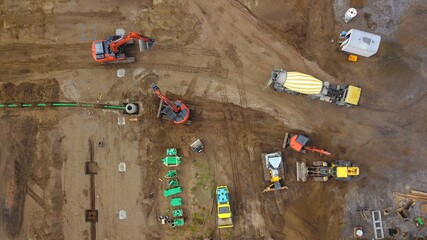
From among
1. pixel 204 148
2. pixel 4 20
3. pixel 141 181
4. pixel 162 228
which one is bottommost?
pixel 162 228

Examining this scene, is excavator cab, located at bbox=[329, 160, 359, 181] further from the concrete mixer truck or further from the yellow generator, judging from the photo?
the concrete mixer truck

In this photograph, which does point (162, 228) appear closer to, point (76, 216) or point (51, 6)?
point (76, 216)

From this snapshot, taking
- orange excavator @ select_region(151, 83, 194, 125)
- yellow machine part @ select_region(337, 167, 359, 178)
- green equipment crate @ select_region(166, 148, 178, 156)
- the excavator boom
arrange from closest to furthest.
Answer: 1. yellow machine part @ select_region(337, 167, 359, 178)
2. the excavator boom
3. orange excavator @ select_region(151, 83, 194, 125)
4. green equipment crate @ select_region(166, 148, 178, 156)

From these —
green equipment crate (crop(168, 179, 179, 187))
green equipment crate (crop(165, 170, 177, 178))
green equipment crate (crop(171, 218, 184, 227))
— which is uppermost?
green equipment crate (crop(165, 170, 177, 178))

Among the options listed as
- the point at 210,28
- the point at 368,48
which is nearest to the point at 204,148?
the point at 210,28

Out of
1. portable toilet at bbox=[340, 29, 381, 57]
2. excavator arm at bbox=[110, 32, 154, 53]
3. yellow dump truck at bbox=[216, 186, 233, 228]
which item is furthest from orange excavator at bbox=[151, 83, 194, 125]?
portable toilet at bbox=[340, 29, 381, 57]

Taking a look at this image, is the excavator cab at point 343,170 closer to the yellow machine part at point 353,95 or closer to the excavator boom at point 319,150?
the excavator boom at point 319,150
